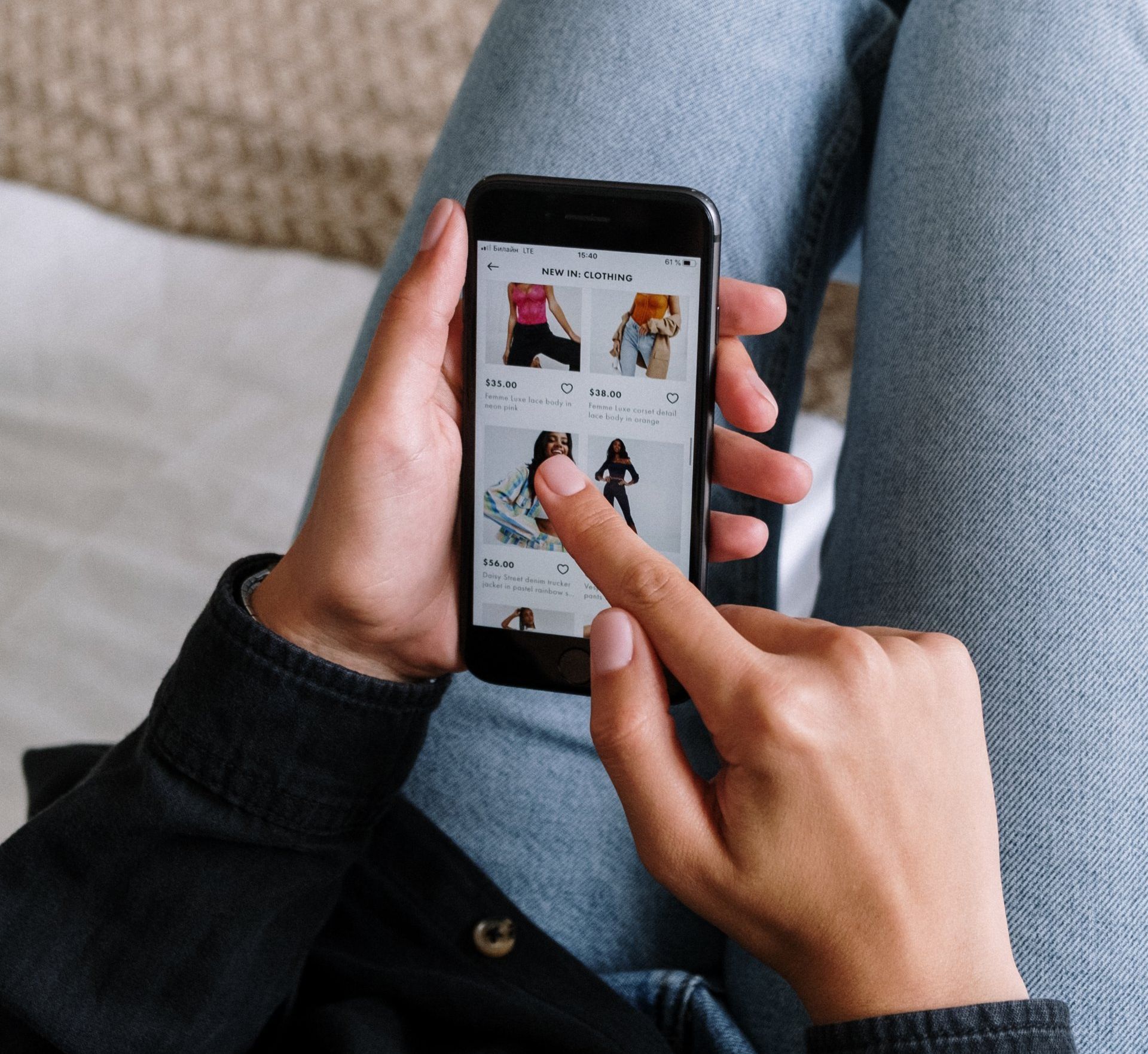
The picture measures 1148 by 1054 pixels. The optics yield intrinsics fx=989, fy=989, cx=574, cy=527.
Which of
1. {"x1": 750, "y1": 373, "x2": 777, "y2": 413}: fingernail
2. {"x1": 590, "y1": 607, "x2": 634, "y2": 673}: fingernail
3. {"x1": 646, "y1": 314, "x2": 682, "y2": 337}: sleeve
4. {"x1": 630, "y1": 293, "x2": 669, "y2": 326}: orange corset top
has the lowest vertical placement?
{"x1": 590, "y1": 607, "x2": 634, "y2": 673}: fingernail

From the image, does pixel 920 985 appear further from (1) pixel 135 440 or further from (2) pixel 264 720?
(1) pixel 135 440

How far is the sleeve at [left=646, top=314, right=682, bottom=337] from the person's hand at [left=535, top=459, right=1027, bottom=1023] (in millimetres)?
154

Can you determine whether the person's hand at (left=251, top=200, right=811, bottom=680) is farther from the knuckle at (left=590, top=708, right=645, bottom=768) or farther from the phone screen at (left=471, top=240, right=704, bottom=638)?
the knuckle at (left=590, top=708, right=645, bottom=768)

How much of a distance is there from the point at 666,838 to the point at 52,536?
0.68m

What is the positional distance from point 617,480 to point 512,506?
56 mm

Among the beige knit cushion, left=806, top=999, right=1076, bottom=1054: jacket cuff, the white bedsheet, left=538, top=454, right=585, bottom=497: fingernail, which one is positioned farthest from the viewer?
the beige knit cushion

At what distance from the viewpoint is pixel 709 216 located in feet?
1.52

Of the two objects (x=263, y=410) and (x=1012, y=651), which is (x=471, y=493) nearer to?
(x=1012, y=651)

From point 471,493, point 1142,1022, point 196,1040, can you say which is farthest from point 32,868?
point 1142,1022

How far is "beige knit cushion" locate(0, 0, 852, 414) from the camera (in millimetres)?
1052

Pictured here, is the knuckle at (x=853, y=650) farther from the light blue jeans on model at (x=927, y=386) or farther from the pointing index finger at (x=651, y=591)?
the light blue jeans on model at (x=927, y=386)

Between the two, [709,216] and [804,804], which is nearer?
[804,804]

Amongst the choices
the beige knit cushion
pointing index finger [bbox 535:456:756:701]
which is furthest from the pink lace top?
the beige knit cushion

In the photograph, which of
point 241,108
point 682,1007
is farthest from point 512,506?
point 241,108
